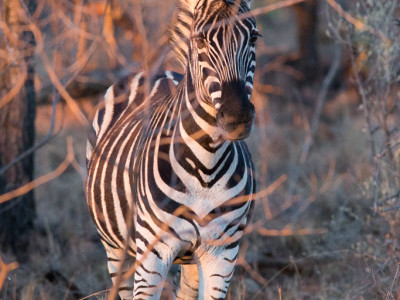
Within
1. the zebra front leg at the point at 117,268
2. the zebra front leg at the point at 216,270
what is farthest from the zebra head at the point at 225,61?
the zebra front leg at the point at 117,268

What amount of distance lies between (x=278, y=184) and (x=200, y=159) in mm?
814

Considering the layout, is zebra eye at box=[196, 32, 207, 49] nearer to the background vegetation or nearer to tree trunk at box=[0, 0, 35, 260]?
the background vegetation

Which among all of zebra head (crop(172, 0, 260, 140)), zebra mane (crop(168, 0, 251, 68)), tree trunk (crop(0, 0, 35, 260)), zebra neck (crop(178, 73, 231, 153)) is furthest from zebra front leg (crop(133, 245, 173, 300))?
tree trunk (crop(0, 0, 35, 260))

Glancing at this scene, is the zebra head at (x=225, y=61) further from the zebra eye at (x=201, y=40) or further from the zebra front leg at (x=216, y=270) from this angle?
the zebra front leg at (x=216, y=270)

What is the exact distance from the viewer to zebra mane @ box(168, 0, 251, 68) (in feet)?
10.7

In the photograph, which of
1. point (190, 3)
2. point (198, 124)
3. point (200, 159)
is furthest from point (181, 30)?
point (200, 159)

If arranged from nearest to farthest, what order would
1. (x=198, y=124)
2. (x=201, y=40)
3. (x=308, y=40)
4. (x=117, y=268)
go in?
1. (x=201, y=40)
2. (x=198, y=124)
3. (x=117, y=268)
4. (x=308, y=40)

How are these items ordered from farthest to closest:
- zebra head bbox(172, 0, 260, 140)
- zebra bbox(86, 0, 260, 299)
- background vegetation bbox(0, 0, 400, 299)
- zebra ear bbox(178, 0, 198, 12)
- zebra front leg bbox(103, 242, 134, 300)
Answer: zebra front leg bbox(103, 242, 134, 300) → background vegetation bbox(0, 0, 400, 299) → zebra ear bbox(178, 0, 198, 12) → zebra bbox(86, 0, 260, 299) → zebra head bbox(172, 0, 260, 140)

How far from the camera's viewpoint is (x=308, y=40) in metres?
12.3

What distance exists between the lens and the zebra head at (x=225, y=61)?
263 centimetres

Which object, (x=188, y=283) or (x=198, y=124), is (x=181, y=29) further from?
(x=188, y=283)

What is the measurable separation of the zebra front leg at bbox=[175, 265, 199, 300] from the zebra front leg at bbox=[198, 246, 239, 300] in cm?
44

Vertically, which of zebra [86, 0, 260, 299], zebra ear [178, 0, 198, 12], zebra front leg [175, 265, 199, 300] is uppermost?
zebra ear [178, 0, 198, 12]

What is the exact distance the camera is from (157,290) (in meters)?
3.20
